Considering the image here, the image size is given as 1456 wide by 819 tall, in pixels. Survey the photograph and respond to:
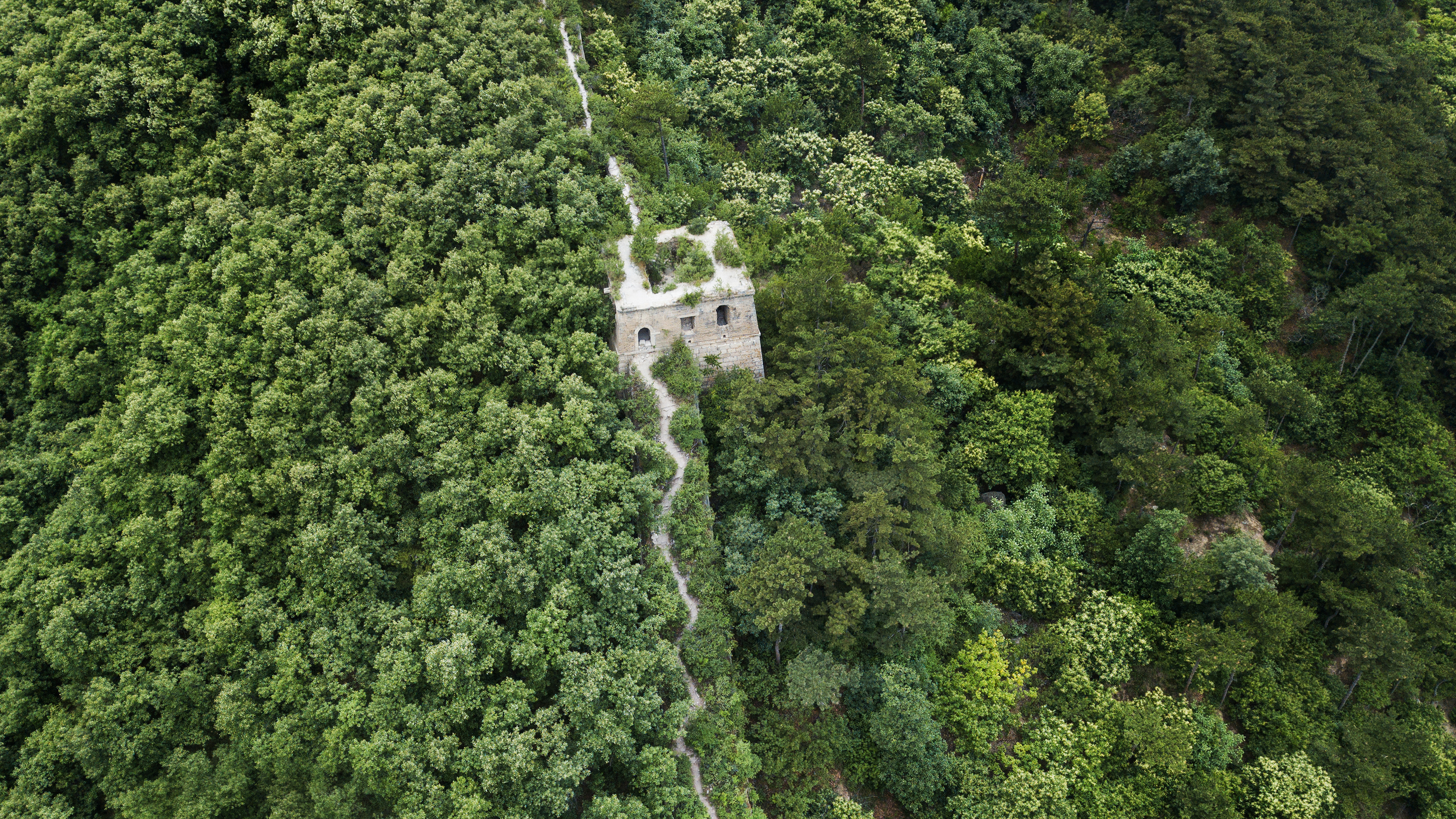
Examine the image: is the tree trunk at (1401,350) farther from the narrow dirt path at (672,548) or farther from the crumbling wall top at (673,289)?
the narrow dirt path at (672,548)

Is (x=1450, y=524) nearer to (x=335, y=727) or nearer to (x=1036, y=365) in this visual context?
(x=1036, y=365)

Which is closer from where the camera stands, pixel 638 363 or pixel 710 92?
pixel 638 363

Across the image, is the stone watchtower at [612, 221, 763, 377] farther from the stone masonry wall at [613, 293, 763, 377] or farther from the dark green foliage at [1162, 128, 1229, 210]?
the dark green foliage at [1162, 128, 1229, 210]

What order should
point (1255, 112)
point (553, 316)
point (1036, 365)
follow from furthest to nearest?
point (1255, 112) → point (1036, 365) → point (553, 316)

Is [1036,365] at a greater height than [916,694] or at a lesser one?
greater

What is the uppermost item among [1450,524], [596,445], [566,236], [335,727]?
[566,236]

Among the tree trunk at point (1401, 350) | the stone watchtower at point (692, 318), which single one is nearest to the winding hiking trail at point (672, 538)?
the stone watchtower at point (692, 318)

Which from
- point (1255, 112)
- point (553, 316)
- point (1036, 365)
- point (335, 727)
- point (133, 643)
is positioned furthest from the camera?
point (1255, 112)

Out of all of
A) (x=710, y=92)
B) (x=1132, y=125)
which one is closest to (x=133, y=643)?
(x=710, y=92)
